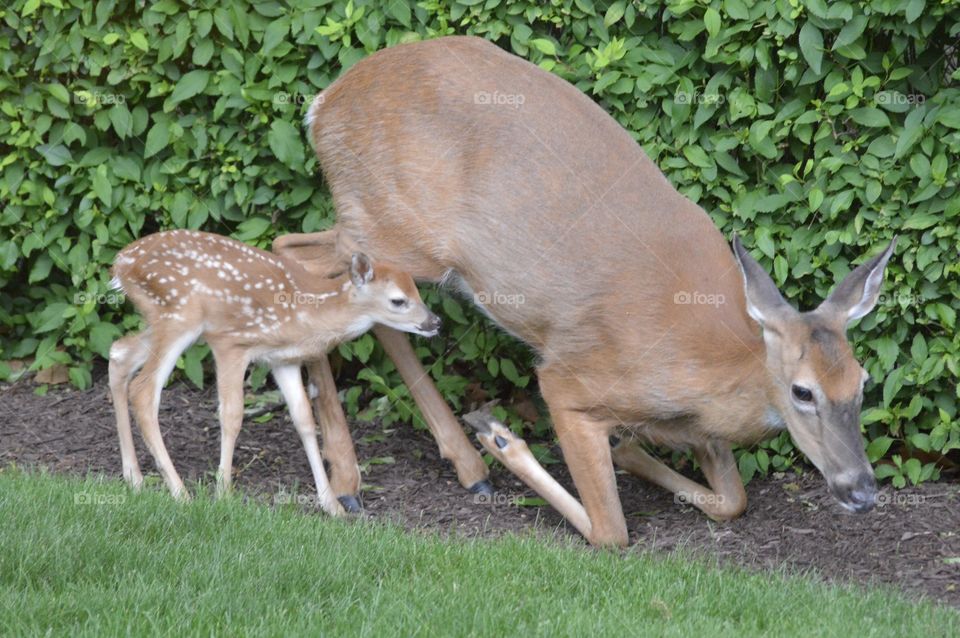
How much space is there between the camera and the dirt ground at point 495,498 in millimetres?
6367

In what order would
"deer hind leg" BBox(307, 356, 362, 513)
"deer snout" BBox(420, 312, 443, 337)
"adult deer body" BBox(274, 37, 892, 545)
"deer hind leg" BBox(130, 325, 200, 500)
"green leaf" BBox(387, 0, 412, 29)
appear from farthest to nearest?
1. "green leaf" BBox(387, 0, 412, 29)
2. "deer hind leg" BBox(307, 356, 362, 513)
3. "deer snout" BBox(420, 312, 443, 337)
4. "deer hind leg" BBox(130, 325, 200, 500)
5. "adult deer body" BBox(274, 37, 892, 545)

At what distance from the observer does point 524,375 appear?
820 cm

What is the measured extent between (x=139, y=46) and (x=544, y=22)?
2.45 meters

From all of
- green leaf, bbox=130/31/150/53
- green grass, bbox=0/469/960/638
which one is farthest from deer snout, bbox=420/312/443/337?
green leaf, bbox=130/31/150/53

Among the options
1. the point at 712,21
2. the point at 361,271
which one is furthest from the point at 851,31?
the point at 361,271

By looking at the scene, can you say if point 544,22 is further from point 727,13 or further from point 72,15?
point 72,15

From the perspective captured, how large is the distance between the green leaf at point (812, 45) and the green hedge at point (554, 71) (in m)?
0.01

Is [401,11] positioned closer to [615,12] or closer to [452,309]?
[615,12]

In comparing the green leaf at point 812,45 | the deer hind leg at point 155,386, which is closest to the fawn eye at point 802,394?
the green leaf at point 812,45

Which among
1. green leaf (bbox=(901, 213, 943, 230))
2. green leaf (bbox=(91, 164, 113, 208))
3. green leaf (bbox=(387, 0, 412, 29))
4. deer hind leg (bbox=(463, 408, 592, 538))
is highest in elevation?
green leaf (bbox=(387, 0, 412, 29))

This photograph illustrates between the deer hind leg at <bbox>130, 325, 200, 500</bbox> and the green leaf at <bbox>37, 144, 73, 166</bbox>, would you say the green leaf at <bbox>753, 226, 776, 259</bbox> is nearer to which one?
the deer hind leg at <bbox>130, 325, 200, 500</bbox>

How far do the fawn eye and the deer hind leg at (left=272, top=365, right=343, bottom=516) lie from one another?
238cm

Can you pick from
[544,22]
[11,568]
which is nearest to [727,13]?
[544,22]

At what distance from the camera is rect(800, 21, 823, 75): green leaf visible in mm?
6738
